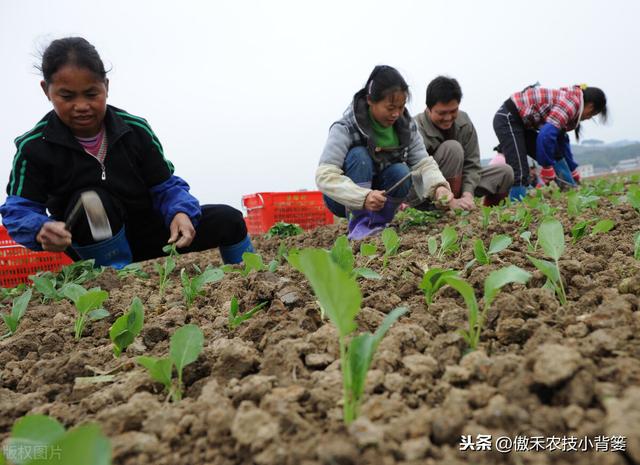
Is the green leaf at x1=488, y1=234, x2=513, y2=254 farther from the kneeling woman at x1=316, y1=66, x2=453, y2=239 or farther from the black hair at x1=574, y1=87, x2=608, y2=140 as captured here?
the black hair at x1=574, y1=87, x2=608, y2=140

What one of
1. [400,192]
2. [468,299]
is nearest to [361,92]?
[400,192]

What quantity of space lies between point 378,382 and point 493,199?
4.45m

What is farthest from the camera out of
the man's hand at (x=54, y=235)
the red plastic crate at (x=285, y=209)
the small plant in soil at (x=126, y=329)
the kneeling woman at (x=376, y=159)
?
the red plastic crate at (x=285, y=209)

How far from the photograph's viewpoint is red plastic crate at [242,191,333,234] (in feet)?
15.6

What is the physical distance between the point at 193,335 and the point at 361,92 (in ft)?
8.25

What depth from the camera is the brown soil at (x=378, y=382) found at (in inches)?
22.9

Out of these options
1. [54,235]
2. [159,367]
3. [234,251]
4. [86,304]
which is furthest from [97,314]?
[234,251]

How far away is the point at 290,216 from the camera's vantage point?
4934 mm

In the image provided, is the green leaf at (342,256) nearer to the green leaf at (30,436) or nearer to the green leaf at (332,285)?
the green leaf at (332,285)

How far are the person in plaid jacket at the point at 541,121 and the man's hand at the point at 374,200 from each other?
2.85 metres

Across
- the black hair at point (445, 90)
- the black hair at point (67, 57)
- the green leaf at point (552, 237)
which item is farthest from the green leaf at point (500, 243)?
the black hair at point (445, 90)

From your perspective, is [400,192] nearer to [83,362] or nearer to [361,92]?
[361,92]

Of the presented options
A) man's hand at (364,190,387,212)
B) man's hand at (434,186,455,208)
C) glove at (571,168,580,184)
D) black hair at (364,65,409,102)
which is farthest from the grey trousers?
glove at (571,168,580,184)

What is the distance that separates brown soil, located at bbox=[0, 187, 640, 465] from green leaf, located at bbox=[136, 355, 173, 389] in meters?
0.03
